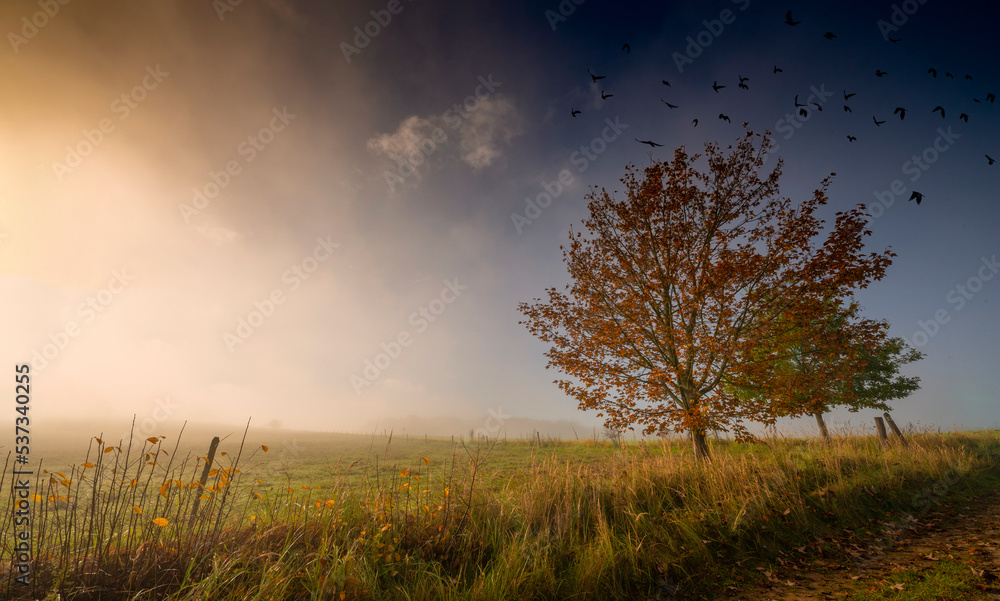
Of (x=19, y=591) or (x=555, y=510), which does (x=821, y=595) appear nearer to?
(x=555, y=510)

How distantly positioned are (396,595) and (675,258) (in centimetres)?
1118

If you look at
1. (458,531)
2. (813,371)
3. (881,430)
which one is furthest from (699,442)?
(881,430)

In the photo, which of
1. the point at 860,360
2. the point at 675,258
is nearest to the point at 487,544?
the point at 675,258

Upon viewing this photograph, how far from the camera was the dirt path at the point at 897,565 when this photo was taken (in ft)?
16.1

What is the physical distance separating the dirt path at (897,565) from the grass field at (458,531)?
287 mm

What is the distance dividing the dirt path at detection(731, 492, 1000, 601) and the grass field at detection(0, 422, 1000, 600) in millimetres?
287

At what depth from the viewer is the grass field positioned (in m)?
4.40

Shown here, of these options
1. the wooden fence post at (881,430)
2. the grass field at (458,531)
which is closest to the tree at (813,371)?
the grass field at (458,531)

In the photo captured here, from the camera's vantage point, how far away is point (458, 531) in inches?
239

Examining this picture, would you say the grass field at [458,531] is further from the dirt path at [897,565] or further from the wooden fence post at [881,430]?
the wooden fence post at [881,430]

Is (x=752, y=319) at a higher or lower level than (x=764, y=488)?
higher

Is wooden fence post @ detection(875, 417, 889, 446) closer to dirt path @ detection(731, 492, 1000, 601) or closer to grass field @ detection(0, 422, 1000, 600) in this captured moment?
grass field @ detection(0, 422, 1000, 600)

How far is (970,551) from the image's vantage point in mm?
5902

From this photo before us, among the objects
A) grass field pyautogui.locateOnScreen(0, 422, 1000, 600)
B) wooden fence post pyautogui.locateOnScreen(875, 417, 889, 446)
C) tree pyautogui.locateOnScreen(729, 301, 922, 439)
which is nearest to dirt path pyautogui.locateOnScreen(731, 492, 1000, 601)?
grass field pyautogui.locateOnScreen(0, 422, 1000, 600)
